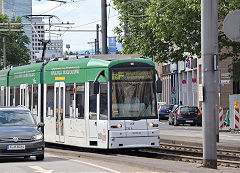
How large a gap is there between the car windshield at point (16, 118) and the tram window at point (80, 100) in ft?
12.6

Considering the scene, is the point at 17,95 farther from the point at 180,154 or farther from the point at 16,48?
the point at 16,48

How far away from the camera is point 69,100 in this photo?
78.6ft

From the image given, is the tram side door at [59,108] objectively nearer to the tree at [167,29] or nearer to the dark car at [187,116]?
the tree at [167,29]

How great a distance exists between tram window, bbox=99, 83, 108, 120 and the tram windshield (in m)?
0.24

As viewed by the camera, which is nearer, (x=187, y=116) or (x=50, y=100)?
(x=50, y=100)

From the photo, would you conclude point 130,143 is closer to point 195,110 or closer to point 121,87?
point 121,87

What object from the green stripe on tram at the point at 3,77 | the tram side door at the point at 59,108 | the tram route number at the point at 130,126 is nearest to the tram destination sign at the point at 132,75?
the tram route number at the point at 130,126

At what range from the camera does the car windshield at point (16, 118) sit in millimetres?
18712

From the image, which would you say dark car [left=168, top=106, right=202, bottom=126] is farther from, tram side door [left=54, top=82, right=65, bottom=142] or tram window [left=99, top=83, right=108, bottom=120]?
tram window [left=99, top=83, right=108, bottom=120]

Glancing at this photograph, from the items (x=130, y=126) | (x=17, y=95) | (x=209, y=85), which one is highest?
(x=209, y=85)

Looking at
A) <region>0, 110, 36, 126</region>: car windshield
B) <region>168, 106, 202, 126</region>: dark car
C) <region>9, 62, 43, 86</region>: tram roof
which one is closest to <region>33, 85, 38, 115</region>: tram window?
<region>9, 62, 43, 86</region>: tram roof

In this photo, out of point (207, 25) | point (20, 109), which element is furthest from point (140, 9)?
point (207, 25)

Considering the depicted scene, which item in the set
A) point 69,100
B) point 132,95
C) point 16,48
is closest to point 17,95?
point 69,100

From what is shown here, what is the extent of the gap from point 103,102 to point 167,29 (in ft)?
56.6
